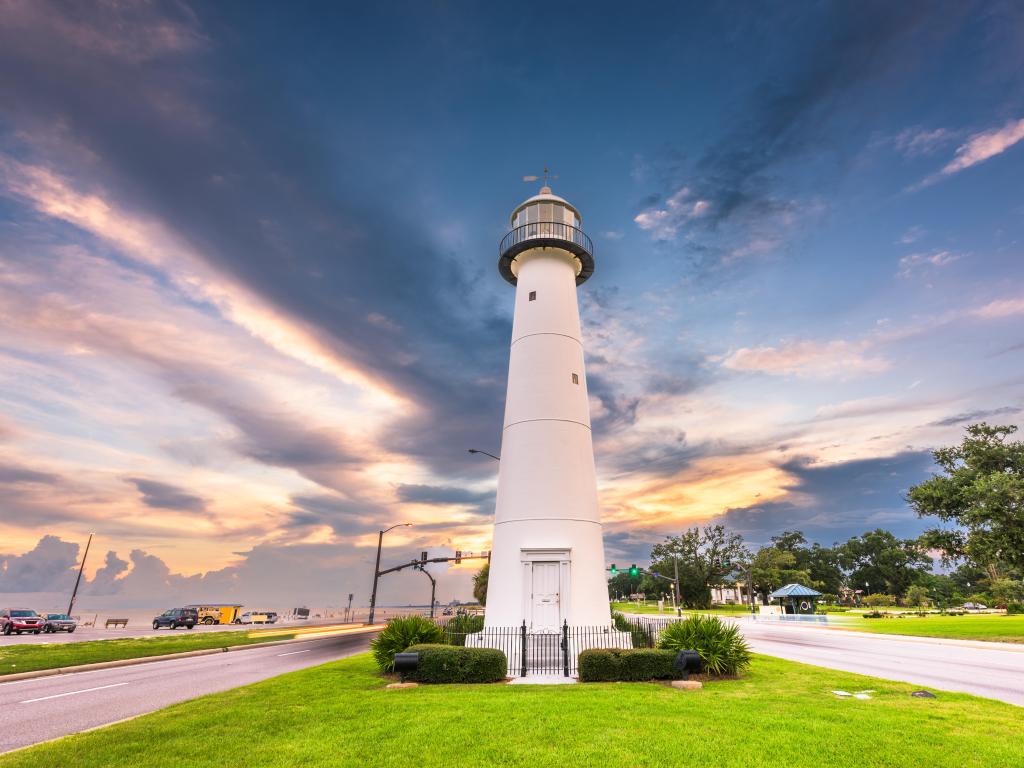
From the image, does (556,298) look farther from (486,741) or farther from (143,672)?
(143,672)

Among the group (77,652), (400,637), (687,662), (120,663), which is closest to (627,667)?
(687,662)

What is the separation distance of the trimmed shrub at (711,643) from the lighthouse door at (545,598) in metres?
3.49

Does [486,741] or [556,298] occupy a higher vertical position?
[556,298]

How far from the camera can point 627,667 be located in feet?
46.3

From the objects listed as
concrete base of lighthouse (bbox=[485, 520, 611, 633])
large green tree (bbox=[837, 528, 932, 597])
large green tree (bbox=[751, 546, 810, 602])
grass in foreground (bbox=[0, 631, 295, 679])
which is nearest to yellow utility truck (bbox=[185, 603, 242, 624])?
grass in foreground (bbox=[0, 631, 295, 679])

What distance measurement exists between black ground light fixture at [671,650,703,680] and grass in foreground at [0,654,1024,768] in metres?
1.14

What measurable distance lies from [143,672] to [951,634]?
42.4m

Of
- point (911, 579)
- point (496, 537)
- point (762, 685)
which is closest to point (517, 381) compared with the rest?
point (496, 537)

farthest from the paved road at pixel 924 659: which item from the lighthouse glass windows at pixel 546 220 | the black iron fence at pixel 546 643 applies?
the lighthouse glass windows at pixel 546 220

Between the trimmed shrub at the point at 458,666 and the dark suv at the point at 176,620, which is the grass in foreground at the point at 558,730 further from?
the dark suv at the point at 176,620

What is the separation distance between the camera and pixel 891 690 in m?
12.9

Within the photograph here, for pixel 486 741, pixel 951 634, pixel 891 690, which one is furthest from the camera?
pixel 951 634

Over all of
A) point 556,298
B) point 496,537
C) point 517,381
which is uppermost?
point 556,298

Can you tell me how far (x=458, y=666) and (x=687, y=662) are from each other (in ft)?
19.5
